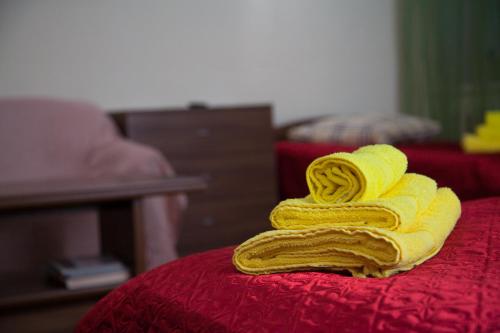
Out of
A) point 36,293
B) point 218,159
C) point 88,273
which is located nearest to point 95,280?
point 88,273

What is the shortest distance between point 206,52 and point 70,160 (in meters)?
1.08

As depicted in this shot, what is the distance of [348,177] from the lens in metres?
1.02

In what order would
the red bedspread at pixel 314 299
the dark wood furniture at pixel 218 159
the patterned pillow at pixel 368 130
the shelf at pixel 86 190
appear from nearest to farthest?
the red bedspread at pixel 314 299, the shelf at pixel 86 190, the dark wood furniture at pixel 218 159, the patterned pillow at pixel 368 130

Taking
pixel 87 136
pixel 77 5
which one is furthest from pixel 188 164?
pixel 77 5

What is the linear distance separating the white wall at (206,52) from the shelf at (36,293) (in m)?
1.34

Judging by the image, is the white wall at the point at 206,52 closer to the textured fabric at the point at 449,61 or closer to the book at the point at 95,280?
the textured fabric at the point at 449,61

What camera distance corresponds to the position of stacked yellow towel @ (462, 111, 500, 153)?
294 cm

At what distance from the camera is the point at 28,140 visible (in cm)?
330

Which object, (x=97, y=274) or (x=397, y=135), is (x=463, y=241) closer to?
(x=97, y=274)

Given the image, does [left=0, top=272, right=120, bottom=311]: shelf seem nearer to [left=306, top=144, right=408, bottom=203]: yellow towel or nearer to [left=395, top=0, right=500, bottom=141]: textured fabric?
[left=306, top=144, right=408, bottom=203]: yellow towel

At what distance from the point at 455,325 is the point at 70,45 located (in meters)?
3.26

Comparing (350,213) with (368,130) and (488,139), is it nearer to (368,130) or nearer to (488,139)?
(488,139)

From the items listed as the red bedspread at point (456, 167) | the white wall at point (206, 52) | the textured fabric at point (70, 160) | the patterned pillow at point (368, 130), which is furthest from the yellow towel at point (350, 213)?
the white wall at point (206, 52)

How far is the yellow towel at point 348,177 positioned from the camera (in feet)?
3.30
